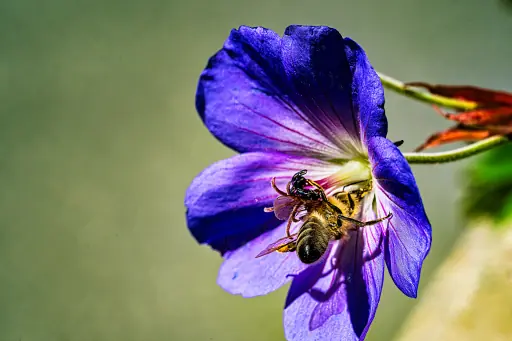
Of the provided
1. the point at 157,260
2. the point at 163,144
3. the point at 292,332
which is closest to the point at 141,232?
the point at 157,260

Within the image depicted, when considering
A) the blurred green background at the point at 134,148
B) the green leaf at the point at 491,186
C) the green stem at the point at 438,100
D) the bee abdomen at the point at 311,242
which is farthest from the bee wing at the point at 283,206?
the blurred green background at the point at 134,148

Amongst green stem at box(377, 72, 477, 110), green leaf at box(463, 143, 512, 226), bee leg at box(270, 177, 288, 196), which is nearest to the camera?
bee leg at box(270, 177, 288, 196)

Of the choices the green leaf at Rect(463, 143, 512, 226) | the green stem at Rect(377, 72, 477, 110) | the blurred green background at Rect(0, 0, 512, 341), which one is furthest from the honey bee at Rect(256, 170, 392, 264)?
the blurred green background at Rect(0, 0, 512, 341)

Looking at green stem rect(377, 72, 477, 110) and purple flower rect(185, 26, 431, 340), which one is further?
green stem rect(377, 72, 477, 110)

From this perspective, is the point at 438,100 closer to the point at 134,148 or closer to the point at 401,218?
the point at 401,218

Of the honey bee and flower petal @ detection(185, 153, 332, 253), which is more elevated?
flower petal @ detection(185, 153, 332, 253)

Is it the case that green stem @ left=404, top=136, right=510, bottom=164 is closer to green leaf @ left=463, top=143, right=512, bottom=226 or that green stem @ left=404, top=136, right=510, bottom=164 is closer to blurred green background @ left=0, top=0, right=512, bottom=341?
green leaf @ left=463, top=143, right=512, bottom=226
